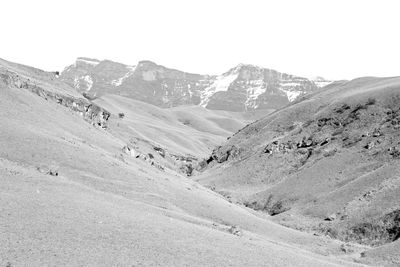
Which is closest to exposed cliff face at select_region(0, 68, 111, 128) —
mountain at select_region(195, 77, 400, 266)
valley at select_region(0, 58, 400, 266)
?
valley at select_region(0, 58, 400, 266)

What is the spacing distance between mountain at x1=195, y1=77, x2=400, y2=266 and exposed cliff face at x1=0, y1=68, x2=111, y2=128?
28.9m

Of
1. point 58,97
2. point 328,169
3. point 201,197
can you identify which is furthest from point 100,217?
point 58,97

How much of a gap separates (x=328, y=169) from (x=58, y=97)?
54290 mm

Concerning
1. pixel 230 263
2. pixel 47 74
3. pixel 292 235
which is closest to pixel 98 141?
pixel 292 235

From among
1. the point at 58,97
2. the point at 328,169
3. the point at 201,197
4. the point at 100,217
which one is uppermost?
the point at 58,97

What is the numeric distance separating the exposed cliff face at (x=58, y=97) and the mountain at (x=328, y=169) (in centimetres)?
2885

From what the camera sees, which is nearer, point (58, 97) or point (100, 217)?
point (100, 217)

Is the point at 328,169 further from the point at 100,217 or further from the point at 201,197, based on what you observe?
the point at 100,217

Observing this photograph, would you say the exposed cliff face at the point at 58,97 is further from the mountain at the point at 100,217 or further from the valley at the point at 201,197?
the mountain at the point at 100,217

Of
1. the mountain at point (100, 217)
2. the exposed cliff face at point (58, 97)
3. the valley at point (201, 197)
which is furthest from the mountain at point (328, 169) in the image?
the exposed cliff face at point (58, 97)

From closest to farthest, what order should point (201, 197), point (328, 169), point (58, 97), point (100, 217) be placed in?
1. point (100, 217)
2. point (201, 197)
3. point (328, 169)
4. point (58, 97)

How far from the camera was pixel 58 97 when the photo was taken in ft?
303

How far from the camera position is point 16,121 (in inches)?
2089

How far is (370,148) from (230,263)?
198 ft
